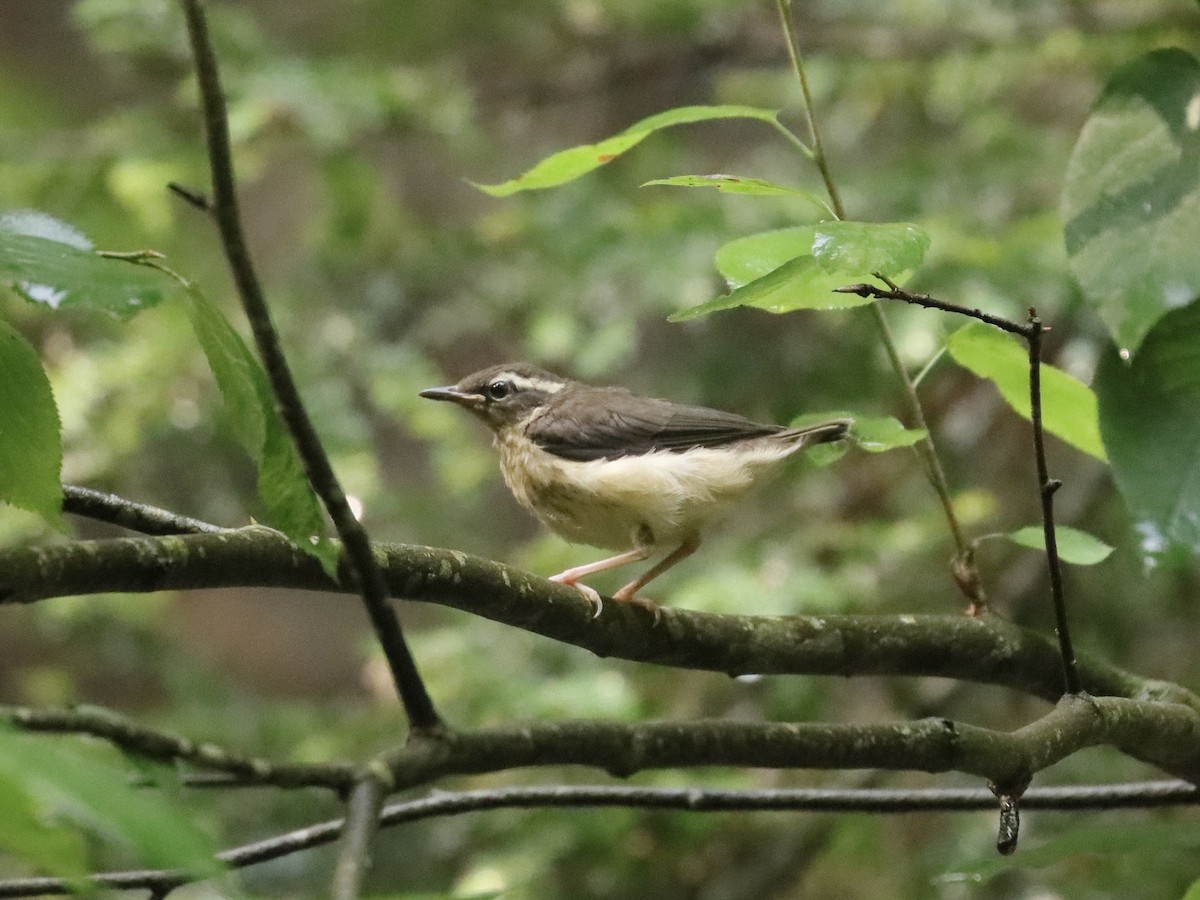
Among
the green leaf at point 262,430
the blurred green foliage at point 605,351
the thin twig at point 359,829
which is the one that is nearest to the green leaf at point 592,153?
the green leaf at point 262,430

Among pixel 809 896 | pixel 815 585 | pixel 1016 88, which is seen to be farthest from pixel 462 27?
pixel 809 896

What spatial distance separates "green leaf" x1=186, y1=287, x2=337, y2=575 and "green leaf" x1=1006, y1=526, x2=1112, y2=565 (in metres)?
0.88

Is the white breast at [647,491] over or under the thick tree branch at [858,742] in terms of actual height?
over

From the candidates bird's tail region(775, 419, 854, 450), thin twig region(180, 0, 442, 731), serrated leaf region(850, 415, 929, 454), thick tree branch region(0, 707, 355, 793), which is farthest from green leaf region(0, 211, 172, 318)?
bird's tail region(775, 419, 854, 450)

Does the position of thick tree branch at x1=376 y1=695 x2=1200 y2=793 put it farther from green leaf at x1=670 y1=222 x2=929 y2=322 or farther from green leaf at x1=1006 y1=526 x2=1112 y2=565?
green leaf at x1=670 y1=222 x2=929 y2=322

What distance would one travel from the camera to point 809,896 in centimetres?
377

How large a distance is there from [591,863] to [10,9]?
5.44 meters

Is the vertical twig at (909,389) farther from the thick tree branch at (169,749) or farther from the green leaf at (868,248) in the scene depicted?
the thick tree branch at (169,749)

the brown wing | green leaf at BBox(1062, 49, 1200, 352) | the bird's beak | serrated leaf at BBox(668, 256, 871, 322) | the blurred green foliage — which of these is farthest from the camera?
the blurred green foliage

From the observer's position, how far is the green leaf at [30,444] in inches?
37.7

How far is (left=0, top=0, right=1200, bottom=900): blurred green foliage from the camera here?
2.96 metres

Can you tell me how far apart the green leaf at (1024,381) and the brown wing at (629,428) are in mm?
638

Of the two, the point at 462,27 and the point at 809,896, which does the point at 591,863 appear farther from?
the point at 462,27

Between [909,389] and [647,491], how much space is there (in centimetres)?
66
